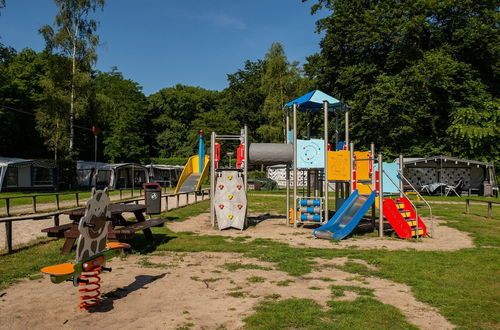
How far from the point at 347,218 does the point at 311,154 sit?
2.34 meters

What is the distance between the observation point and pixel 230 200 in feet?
37.9

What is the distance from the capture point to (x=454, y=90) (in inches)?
1149

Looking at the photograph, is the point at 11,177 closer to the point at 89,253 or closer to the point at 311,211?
the point at 311,211

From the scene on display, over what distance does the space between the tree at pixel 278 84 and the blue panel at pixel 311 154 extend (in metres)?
32.8

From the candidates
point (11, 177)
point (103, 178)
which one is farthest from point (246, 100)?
point (11, 177)

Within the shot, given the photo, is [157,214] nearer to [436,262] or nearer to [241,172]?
[241,172]

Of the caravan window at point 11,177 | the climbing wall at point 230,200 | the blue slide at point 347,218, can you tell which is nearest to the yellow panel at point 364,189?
the blue slide at point 347,218

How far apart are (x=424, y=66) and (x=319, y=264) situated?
83.7 feet

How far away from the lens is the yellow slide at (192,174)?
1305 cm

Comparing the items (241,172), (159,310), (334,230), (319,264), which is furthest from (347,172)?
(159,310)

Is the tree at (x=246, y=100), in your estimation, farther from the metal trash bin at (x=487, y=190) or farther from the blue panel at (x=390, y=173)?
the blue panel at (x=390, y=173)

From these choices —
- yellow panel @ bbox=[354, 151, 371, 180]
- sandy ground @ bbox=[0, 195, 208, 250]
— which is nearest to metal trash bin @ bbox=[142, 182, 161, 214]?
sandy ground @ bbox=[0, 195, 208, 250]

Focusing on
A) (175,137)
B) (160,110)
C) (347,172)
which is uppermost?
(160,110)

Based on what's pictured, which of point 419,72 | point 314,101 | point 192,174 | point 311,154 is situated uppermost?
point 419,72
